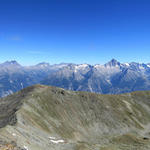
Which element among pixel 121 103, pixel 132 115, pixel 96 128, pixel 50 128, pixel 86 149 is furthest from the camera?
pixel 121 103

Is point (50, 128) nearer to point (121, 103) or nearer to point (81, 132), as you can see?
point (81, 132)

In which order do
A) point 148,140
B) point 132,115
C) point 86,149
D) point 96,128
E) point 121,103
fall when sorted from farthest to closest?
point 121,103, point 132,115, point 96,128, point 148,140, point 86,149

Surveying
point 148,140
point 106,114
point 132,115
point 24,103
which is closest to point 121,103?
point 132,115

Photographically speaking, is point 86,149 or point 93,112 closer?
point 86,149

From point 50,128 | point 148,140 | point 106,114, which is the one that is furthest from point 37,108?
point 148,140

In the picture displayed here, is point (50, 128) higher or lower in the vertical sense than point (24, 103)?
lower

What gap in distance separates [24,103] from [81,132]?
48717 millimetres

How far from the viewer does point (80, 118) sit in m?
152

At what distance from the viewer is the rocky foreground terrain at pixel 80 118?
11269cm

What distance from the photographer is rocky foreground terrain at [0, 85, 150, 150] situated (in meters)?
113

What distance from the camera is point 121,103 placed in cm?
19188

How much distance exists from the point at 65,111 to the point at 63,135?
3378 centimetres

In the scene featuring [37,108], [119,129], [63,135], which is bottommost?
[119,129]

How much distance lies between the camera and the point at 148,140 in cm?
13138
